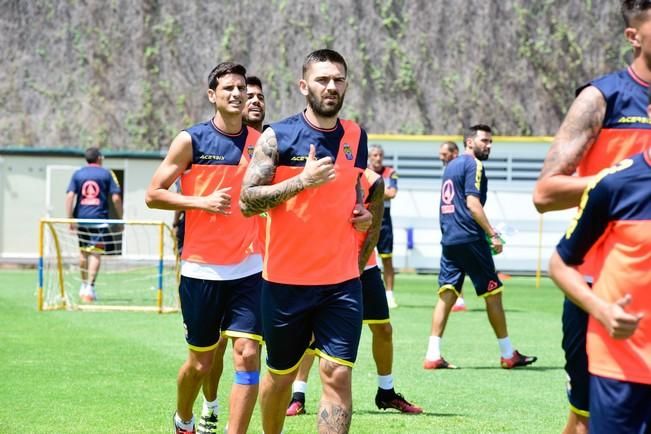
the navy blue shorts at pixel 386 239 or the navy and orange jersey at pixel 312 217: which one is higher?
the navy and orange jersey at pixel 312 217

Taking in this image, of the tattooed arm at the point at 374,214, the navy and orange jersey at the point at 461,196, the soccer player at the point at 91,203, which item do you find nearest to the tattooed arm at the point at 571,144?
the tattooed arm at the point at 374,214

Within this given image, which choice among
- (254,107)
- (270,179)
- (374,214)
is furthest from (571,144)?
(254,107)

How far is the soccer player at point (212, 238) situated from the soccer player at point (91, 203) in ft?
39.4

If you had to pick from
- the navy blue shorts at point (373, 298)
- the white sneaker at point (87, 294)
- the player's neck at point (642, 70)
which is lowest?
the white sneaker at point (87, 294)

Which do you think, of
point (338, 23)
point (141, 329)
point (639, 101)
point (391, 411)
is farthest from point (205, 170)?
point (338, 23)

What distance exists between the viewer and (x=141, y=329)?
1616 centimetres

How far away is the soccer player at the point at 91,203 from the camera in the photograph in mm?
20219

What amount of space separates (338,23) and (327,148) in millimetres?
27824

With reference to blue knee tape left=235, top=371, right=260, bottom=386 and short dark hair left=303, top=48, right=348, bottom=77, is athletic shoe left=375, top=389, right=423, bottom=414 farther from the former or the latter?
short dark hair left=303, top=48, right=348, bottom=77

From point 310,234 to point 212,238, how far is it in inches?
54.9

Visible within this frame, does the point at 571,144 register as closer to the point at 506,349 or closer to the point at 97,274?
the point at 506,349

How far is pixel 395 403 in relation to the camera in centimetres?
974

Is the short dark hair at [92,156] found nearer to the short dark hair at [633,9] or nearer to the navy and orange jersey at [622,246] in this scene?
the short dark hair at [633,9]

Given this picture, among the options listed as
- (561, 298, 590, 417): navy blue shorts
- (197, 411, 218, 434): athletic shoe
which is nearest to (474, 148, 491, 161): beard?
(197, 411, 218, 434): athletic shoe
